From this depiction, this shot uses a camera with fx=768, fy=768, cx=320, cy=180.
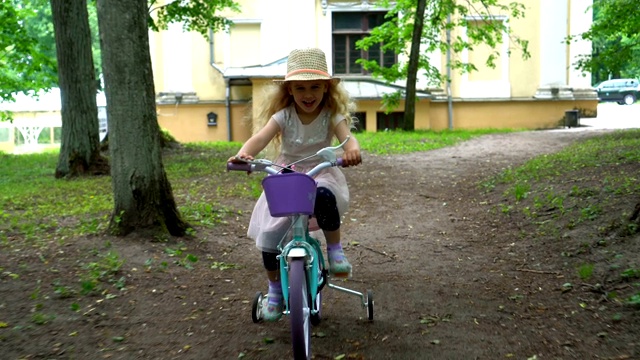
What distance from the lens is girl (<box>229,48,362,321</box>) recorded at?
15.5 ft

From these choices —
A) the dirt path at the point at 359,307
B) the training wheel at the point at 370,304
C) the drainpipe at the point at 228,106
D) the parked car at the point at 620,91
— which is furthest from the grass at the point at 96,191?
the parked car at the point at 620,91

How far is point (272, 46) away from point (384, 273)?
912 inches

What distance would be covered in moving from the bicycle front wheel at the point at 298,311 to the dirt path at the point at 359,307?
0.57 metres

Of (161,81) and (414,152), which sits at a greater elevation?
(161,81)

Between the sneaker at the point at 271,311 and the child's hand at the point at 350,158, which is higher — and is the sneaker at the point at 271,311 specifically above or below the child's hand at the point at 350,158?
below

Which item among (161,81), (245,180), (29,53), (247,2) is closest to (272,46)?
(247,2)

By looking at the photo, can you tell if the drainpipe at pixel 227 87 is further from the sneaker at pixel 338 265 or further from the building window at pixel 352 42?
the sneaker at pixel 338 265

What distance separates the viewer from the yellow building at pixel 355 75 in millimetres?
29086

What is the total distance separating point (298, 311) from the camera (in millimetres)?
4047

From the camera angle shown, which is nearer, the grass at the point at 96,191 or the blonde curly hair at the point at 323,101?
the blonde curly hair at the point at 323,101

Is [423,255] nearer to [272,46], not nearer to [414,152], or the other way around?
[414,152]

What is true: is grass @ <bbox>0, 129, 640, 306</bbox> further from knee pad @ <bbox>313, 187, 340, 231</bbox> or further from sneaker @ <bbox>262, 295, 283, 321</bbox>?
knee pad @ <bbox>313, 187, 340, 231</bbox>

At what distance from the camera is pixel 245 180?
508 inches

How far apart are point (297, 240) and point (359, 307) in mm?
1605
